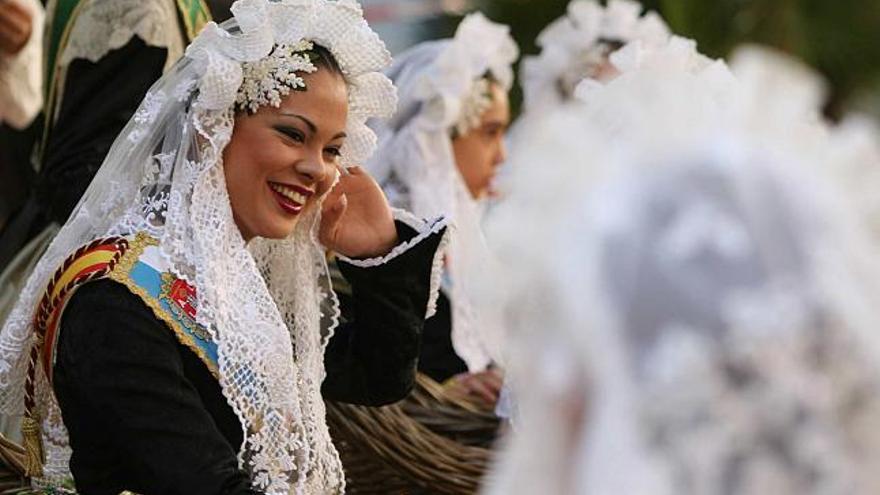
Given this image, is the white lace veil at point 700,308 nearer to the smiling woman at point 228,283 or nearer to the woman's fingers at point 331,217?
the smiling woman at point 228,283

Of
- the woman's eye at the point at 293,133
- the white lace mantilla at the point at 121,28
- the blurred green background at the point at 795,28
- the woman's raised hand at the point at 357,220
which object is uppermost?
the woman's eye at the point at 293,133

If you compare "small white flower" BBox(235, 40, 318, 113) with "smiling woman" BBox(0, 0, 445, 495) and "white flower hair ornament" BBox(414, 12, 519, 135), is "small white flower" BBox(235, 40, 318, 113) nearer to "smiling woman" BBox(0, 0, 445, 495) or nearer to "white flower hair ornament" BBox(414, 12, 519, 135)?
"smiling woman" BBox(0, 0, 445, 495)

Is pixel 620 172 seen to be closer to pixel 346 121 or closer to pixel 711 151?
pixel 711 151

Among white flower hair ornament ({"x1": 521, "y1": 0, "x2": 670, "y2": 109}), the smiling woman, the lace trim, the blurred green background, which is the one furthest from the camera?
the blurred green background

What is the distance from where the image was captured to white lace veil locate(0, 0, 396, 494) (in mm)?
3229

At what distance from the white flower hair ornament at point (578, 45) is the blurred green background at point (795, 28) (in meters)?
4.44

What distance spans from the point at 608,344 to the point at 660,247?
10 cm

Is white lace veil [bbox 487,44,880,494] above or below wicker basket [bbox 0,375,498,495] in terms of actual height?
above

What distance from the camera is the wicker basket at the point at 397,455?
417 cm

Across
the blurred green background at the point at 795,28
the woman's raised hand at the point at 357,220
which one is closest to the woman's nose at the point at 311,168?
the woman's raised hand at the point at 357,220

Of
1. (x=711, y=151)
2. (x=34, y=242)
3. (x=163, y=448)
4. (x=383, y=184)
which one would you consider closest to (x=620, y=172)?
(x=711, y=151)

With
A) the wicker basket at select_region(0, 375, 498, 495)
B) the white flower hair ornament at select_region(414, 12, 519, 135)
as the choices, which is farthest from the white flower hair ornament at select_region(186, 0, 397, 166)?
the white flower hair ornament at select_region(414, 12, 519, 135)

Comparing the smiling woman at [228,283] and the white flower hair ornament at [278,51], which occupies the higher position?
the white flower hair ornament at [278,51]

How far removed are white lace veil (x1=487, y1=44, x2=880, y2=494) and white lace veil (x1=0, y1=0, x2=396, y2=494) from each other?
1.41 meters
